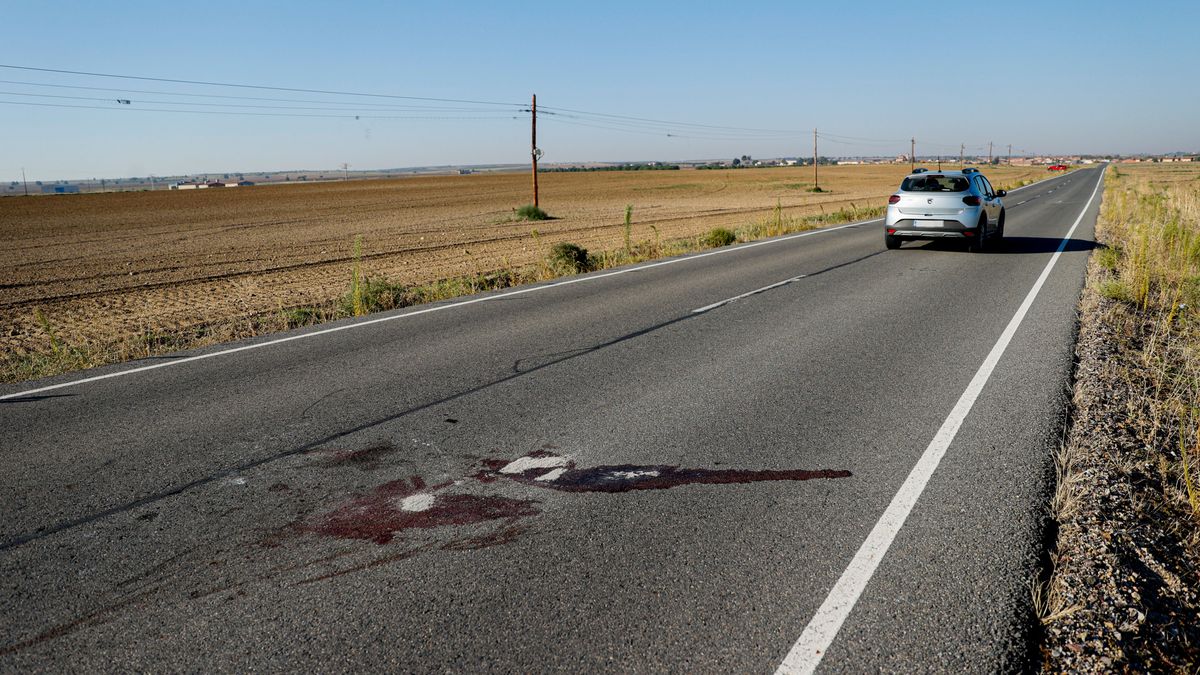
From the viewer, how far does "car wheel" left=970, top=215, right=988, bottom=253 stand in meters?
16.2

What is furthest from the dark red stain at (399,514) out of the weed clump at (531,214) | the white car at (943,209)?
the weed clump at (531,214)

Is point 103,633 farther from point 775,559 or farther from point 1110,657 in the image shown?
point 1110,657

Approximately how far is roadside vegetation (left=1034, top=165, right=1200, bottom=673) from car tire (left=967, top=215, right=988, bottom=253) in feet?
25.1

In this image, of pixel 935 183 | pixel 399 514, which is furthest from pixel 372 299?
pixel 935 183

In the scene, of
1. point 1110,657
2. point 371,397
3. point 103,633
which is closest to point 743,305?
point 371,397

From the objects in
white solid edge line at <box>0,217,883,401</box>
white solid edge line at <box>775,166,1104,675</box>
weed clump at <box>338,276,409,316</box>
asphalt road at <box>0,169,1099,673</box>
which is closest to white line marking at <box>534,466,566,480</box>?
asphalt road at <box>0,169,1099,673</box>

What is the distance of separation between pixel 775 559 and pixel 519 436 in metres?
2.19

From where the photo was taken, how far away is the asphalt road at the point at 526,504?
3.21 meters

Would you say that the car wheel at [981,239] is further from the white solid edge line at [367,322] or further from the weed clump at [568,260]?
the weed clump at [568,260]

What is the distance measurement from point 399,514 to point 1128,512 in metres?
3.81

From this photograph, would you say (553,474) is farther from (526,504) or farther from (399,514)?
(399,514)

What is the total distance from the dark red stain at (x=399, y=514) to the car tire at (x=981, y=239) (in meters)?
14.4

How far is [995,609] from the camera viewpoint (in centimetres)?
338

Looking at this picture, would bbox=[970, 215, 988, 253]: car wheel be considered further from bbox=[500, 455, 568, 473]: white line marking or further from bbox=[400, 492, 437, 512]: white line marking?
bbox=[400, 492, 437, 512]: white line marking
